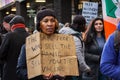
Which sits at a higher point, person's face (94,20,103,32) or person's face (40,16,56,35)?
person's face (40,16,56,35)

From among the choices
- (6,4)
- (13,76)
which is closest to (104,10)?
(13,76)

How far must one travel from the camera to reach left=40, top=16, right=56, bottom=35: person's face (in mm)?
4637

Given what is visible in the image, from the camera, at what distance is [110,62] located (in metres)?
4.16

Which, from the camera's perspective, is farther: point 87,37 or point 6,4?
point 6,4

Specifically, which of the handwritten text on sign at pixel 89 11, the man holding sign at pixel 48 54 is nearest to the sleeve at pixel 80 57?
the man holding sign at pixel 48 54

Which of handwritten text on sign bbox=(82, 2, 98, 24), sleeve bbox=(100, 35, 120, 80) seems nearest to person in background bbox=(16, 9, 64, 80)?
sleeve bbox=(100, 35, 120, 80)

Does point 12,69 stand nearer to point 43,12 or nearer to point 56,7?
point 43,12

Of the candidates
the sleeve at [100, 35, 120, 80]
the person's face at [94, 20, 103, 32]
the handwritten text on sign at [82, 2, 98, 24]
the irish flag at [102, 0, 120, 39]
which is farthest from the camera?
the handwritten text on sign at [82, 2, 98, 24]

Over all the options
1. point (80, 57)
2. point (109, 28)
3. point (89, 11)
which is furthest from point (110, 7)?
point (89, 11)

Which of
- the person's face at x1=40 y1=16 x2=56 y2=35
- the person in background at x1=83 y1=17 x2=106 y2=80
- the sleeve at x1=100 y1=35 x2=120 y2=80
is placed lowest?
the person in background at x1=83 y1=17 x2=106 y2=80

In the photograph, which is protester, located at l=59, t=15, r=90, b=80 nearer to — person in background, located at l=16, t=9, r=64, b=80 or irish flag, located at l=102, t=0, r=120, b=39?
irish flag, located at l=102, t=0, r=120, b=39

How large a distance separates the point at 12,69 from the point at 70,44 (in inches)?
81.9

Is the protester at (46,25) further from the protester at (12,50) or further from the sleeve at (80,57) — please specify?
the sleeve at (80,57)

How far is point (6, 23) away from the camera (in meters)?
8.55
